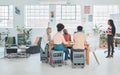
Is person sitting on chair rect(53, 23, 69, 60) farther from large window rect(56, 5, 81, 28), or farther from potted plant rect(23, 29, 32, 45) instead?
large window rect(56, 5, 81, 28)

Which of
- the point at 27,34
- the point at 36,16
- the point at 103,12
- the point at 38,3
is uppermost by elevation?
the point at 38,3

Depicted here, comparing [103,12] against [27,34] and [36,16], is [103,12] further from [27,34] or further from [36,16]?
[27,34]

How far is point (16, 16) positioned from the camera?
12.9 meters

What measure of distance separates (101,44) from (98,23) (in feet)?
4.12

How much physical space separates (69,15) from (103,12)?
1.70 metres

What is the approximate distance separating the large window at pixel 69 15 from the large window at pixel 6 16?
93.2 inches

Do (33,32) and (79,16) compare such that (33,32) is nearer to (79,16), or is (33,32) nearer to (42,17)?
(42,17)

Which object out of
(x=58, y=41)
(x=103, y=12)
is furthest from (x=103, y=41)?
(x=58, y=41)

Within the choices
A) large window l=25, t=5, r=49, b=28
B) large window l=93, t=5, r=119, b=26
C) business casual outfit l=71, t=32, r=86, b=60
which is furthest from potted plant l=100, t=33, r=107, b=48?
business casual outfit l=71, t=32, r=86, b=60

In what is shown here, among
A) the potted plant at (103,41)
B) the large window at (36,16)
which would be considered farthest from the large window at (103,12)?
the large window at (36,16)

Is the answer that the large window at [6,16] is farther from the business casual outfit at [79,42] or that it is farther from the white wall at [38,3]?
the business casual outfit at [79,42]

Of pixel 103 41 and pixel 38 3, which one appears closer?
pixel 103 41

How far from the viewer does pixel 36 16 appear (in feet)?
43.7

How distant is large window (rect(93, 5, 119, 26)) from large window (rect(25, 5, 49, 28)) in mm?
2440
